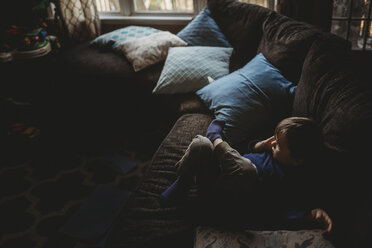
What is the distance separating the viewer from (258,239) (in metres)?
0.96

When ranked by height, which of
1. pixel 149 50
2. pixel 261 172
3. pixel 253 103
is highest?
pixel 149 50

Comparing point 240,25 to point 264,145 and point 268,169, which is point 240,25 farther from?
point 268,169

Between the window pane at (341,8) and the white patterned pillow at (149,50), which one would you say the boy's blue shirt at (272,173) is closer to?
the white patterned pillow at (149,50)

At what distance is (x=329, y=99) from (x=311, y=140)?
0.82 feet

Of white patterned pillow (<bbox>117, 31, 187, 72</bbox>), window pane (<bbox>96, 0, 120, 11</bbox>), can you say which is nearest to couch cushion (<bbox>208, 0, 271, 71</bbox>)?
white patterned pillow (<bbox>117, 31, 187, 72</bbox>)

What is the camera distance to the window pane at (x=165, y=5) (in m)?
2.94

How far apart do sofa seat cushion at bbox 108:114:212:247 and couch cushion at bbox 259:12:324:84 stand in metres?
0.74

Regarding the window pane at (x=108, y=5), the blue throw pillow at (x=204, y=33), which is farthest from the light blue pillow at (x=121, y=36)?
the window pane at (x=108, y=5)

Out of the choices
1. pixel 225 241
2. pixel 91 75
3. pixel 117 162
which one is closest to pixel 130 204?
pixel 225 241

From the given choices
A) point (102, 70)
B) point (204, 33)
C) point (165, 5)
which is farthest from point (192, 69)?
point (165, 5)

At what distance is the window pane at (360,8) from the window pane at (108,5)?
7.24 ft

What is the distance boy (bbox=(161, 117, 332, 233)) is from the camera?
1.13 metres

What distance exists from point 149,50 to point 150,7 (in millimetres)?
984

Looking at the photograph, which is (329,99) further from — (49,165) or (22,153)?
(22,153)
